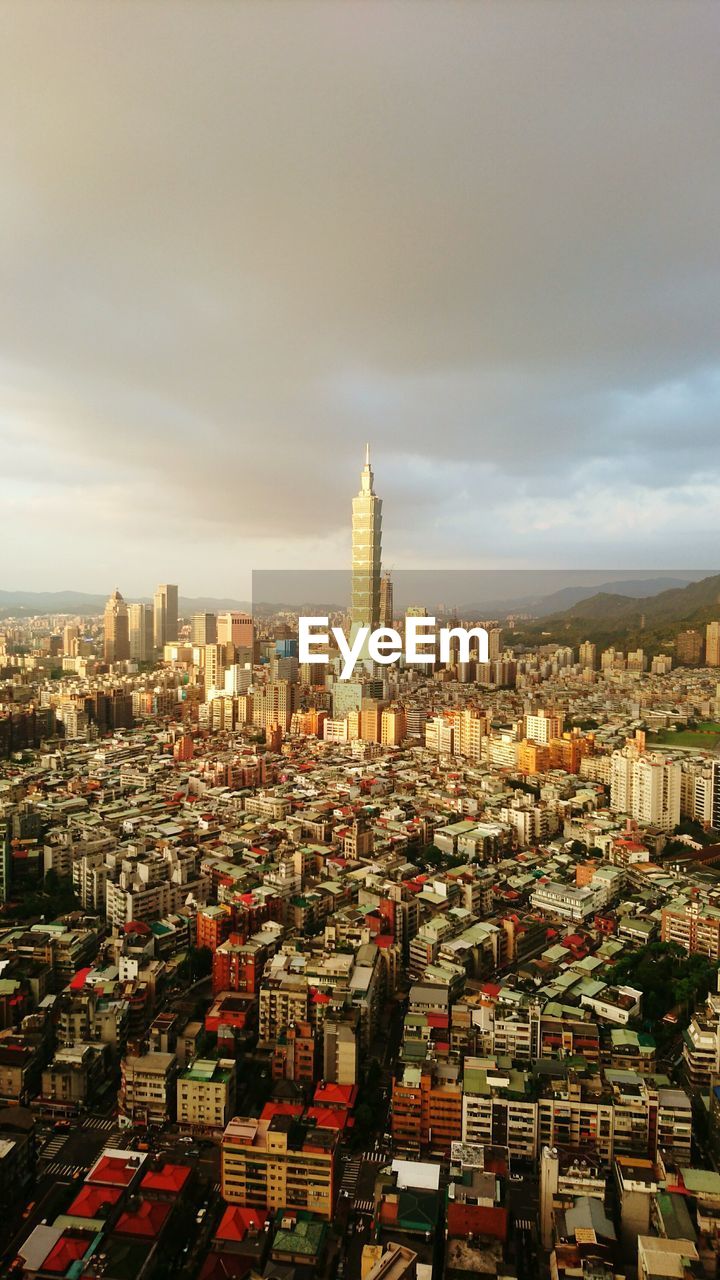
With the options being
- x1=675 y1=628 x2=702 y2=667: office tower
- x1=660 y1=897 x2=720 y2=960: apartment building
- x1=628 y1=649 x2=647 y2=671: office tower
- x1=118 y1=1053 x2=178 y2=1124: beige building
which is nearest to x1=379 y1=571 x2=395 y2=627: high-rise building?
x1=628 y1=649 x2=647 y2=671: office tower

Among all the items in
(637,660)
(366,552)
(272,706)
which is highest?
(366,552)

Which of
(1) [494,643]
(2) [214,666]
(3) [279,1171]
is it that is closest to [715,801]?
(3) [279,1171]

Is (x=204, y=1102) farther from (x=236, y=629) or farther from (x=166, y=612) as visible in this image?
(x=166, y=612)

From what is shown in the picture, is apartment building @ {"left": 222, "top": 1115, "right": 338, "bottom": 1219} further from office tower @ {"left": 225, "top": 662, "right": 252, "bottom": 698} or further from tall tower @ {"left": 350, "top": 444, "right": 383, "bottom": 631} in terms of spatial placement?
tall tower @ {"left": 350, "top": 444, "right": 383, "bottom": 631}

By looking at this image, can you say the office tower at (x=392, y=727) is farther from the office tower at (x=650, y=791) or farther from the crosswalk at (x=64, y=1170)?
the crosswalk at (x=64, y=1170)

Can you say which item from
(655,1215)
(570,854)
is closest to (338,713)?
(570,854)

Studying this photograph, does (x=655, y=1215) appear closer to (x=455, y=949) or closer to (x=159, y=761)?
(x=455, y=949)

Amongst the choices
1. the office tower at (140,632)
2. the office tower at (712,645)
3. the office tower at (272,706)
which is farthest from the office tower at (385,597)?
the office tower at (140,632)
